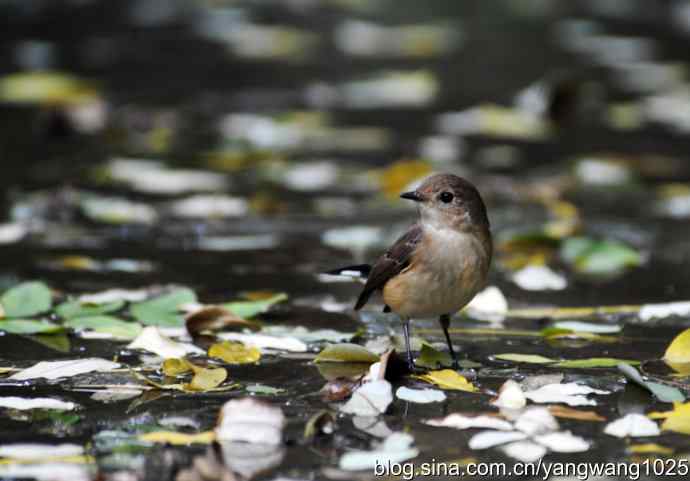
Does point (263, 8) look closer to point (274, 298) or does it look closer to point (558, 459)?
point (274, 298)

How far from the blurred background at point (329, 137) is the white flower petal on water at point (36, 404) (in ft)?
5.90

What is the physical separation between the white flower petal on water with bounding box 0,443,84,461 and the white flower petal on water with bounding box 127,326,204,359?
103cm

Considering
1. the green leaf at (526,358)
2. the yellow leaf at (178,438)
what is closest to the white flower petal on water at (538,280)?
the green leaf at (526,358)

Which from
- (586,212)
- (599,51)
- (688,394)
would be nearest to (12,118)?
(586,212)

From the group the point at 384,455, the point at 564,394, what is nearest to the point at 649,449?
the point at 564,394

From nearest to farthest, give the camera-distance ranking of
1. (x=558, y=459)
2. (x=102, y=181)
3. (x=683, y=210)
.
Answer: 1. (x=558, y=459)
2. (x=683, y=210)
3. (x=102, y=181)

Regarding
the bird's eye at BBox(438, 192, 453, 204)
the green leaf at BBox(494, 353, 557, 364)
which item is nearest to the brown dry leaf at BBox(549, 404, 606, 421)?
the green leaf at BBox(494, 353, 557, 364)

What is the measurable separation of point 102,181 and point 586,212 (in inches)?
117

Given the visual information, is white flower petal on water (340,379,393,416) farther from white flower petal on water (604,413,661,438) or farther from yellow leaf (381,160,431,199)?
yellow leaf (381,160,431,199)

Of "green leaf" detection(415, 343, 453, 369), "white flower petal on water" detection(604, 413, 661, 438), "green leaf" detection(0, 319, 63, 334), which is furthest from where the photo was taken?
"green leaf" detection(0, 319, 63, 334)

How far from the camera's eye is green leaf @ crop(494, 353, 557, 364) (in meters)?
4.67

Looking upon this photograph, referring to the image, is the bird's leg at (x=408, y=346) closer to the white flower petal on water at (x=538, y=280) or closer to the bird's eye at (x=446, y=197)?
the bird's eye at (x=446, y=197)

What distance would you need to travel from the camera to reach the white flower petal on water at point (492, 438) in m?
3.69

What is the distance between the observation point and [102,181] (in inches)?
309
